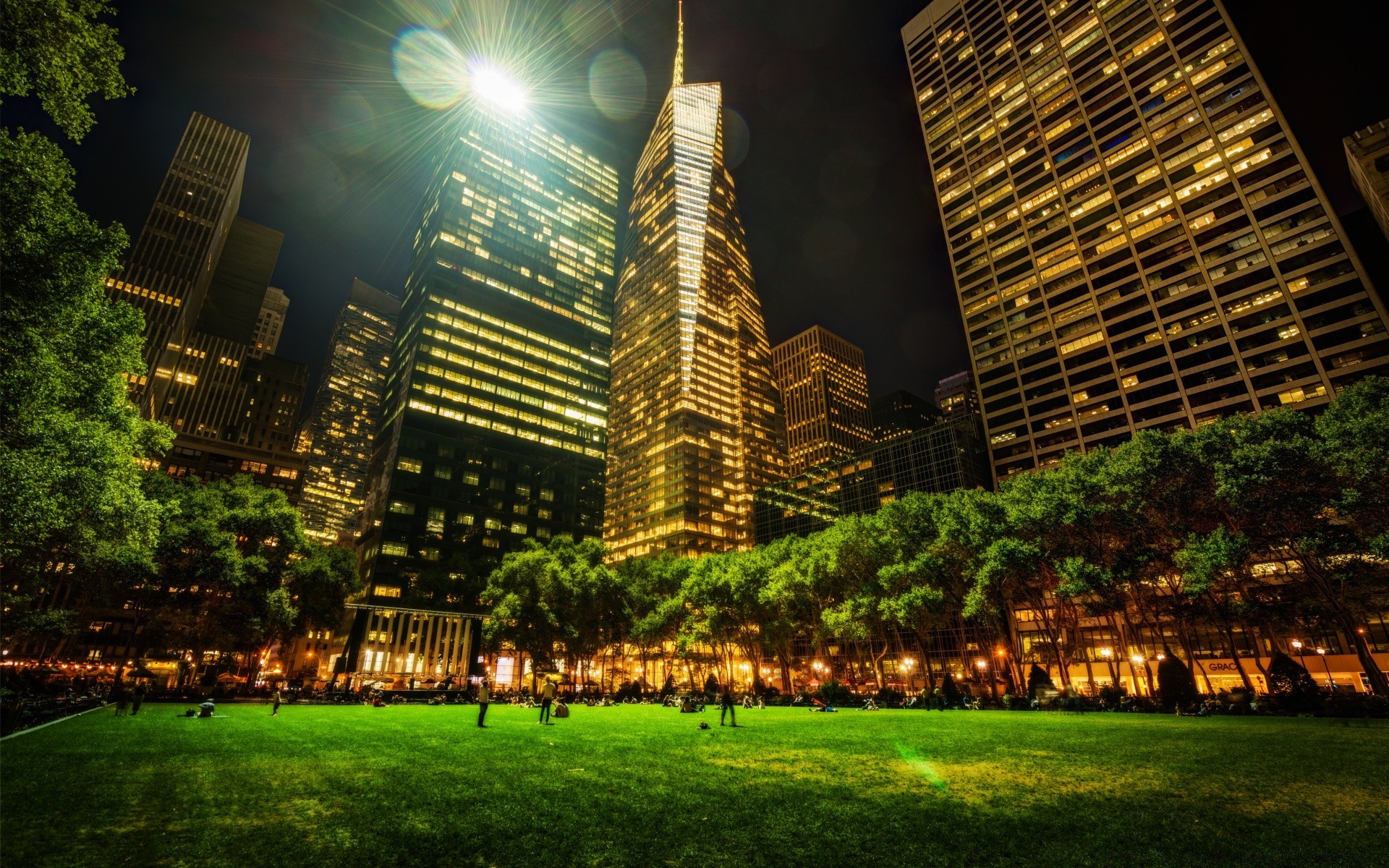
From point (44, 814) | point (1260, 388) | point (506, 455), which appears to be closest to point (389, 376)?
point (506, 455)

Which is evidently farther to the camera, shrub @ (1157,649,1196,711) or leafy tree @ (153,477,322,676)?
leafy tree @ (153,477,322,676)

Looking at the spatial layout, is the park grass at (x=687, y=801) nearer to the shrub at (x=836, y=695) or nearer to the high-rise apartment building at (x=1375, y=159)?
the shrub at (x=836, y=695)

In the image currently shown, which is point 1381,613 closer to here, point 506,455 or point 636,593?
point 636,593

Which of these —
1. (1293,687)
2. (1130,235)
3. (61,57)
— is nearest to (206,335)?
(61,57)

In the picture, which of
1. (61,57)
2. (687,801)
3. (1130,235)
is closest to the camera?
(687,801)

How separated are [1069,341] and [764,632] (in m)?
77.8

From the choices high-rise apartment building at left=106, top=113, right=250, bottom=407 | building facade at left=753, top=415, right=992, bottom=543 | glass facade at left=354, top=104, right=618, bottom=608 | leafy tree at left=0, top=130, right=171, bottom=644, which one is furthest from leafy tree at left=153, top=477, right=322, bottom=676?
high-rise apartment building at left=106, top=113, right=250, bottom=407

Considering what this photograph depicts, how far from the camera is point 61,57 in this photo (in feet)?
46.1

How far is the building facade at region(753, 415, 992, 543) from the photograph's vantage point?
113m

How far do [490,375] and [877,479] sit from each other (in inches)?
3392

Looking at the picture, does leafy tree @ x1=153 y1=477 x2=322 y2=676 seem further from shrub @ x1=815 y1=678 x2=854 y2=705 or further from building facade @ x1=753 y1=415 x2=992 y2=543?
building facade @ x1=753 y1=415 x2=992 y2=543

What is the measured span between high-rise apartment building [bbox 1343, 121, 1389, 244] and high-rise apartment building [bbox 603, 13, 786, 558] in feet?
399

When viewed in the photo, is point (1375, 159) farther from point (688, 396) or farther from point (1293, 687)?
point (688, 396)

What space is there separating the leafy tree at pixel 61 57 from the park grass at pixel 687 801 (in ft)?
51.8
